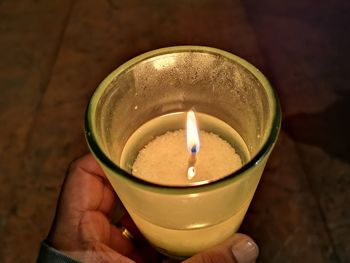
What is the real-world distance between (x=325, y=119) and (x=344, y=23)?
250mm

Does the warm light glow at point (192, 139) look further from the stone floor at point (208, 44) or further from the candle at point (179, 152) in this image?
the stone floor at point (208, 44)

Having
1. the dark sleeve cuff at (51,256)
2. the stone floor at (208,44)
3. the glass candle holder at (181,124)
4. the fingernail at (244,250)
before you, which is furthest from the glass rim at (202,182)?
the stone floor at (208,44)

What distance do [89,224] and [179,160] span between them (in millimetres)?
199

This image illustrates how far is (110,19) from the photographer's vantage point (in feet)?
3.22

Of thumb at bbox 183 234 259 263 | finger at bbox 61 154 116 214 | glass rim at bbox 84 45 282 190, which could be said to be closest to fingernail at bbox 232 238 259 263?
thumb at bbox 183 234 259 263

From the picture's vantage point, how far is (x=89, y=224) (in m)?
0.57

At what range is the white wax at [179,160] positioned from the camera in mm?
418

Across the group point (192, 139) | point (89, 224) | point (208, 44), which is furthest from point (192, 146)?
point (208, 44)

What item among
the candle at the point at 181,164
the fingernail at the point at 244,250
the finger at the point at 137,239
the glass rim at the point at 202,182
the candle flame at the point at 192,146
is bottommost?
the finger at the point at 137,239

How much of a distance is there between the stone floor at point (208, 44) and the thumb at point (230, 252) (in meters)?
0.21

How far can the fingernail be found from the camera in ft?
1.47

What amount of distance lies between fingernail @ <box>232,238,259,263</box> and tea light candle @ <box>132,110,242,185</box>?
3.3 inches

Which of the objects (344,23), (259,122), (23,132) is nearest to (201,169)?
(259,122)

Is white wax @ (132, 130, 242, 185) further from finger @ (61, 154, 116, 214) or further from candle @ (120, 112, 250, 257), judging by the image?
finger @ (61, 154, 116, 214)
